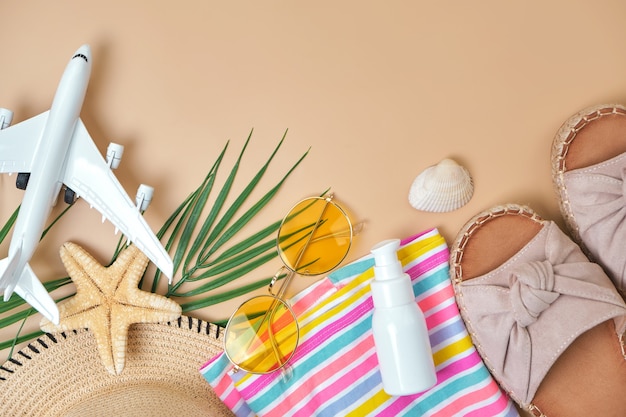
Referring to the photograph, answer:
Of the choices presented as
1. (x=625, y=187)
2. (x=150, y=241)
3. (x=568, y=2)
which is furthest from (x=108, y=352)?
(x=568, y=2)

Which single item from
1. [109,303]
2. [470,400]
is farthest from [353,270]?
[109,303]

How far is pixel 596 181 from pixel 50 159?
829 mm

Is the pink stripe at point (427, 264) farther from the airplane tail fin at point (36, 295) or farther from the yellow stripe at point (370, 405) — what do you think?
the airplane tail fin at point (36, 295)

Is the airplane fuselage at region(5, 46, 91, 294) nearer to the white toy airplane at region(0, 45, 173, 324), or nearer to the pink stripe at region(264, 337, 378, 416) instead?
the white toy airplane at region(0, 45, 173, 324)

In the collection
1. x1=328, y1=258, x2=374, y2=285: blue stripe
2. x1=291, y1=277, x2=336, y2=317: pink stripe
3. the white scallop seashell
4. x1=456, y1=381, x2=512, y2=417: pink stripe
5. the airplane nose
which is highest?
the airplane nose

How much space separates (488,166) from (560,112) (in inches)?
6.1

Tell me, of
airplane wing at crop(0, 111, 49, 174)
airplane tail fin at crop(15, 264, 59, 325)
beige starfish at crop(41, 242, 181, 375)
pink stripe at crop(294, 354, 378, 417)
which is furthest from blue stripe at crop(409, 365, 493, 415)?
airplane wing at crop(0, 111, 49, 174)

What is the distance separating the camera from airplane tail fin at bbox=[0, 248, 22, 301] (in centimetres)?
79

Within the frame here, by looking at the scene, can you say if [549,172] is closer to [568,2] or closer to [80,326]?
[568,2]

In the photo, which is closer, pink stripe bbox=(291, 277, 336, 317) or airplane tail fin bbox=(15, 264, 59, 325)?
airplane tail fin bbox=(15, 264, 59, 325)

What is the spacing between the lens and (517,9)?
102 centimetres

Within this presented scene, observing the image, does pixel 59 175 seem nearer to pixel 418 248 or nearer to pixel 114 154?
pixel 114 154

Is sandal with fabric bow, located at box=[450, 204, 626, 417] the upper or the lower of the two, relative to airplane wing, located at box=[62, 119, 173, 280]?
lower

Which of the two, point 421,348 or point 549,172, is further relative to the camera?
point 549,172
